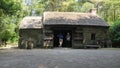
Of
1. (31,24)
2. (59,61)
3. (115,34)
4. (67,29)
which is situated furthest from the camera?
(31,24)

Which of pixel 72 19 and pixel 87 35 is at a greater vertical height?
pixel 72 19

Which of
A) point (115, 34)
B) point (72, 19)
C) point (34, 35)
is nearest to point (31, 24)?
point (34, 35)

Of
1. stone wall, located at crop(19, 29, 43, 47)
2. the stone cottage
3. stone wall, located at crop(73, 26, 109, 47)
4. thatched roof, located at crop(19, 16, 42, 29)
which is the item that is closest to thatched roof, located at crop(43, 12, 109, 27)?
the stone cottage

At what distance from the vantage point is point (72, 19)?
30.5 metres

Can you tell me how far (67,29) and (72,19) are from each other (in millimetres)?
1469

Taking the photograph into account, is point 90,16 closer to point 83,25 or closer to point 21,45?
point 83,25

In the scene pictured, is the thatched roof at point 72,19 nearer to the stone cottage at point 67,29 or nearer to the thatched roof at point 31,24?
the stone cottage at point 67,29

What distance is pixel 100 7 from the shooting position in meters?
54.8

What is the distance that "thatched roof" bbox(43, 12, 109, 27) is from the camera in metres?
29.1

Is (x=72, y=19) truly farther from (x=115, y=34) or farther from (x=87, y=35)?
(x=115, y=34)

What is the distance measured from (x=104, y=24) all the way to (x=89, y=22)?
1828 millimetres

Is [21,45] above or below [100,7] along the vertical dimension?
below

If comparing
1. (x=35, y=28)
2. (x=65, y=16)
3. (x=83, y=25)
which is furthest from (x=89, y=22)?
(x=35, y=28)

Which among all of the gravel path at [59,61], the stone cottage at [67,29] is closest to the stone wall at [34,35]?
the stone cottage at [67,29]
